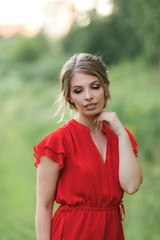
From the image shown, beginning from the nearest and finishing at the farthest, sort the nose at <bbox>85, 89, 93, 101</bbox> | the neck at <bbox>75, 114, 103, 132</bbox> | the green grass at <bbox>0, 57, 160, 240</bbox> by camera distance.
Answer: the nose at <bbox>85, 89, 93, 101</bbox>
the neck at <bbox>75, 114, 103, 132</bbox>
the green grass at <bbox>0, 57, 160, 240</bbox>

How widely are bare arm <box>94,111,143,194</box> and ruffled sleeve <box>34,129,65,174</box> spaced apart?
0.96 feet

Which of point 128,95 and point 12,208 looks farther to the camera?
point 128,95

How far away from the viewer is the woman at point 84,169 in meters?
2.03

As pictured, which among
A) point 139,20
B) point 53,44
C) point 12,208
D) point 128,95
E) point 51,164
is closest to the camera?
point 51,164

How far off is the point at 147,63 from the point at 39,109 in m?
8.81

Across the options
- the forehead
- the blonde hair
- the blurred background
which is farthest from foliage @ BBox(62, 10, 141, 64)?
the forehead

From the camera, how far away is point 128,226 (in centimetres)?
476

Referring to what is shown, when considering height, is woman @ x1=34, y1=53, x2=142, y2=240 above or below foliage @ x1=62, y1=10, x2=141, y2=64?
below

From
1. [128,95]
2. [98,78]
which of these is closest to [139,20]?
[128,95]

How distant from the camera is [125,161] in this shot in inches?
83.4

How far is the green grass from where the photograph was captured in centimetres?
488

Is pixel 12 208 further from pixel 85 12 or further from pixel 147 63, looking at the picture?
pixel 85 12

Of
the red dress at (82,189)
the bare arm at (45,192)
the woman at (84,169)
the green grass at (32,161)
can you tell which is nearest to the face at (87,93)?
the woman at (84,169)

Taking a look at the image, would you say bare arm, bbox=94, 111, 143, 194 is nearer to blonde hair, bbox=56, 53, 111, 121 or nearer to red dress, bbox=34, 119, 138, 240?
red dress, bbox=34, 119, 138, 240
